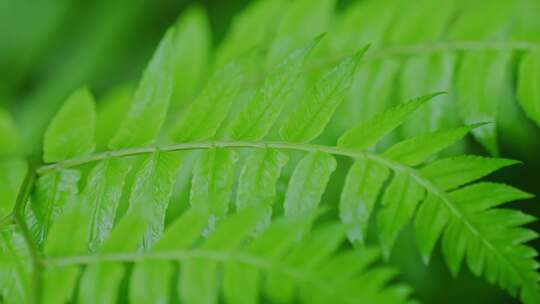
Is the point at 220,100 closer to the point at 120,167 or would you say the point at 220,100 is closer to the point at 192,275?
the point at 120,167

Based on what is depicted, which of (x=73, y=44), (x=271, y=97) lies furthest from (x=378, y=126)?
(x=73, y=44)

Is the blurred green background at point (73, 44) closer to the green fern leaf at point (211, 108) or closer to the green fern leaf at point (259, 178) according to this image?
the green fern leaf at point (211, 108)

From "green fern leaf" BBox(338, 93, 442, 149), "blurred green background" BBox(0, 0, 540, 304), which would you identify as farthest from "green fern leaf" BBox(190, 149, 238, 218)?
"blurred green background" BBox(0, 0, 540, 304)

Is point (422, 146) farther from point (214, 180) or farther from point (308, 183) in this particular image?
point (214, 180)

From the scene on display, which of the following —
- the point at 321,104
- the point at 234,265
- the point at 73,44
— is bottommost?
the point at 234,265

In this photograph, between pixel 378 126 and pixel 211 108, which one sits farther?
pixel 211 108

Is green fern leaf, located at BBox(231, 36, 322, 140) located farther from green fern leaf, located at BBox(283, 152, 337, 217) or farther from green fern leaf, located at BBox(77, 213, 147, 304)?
green fern leaf, located at BBox(77, 213, 147, 304)

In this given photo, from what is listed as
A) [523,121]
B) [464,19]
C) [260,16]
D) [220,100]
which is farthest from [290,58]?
[523,121]

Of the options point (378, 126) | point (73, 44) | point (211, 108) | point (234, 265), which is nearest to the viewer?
point (234, 265)

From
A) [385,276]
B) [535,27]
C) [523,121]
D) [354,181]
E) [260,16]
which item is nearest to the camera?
[385,276]
